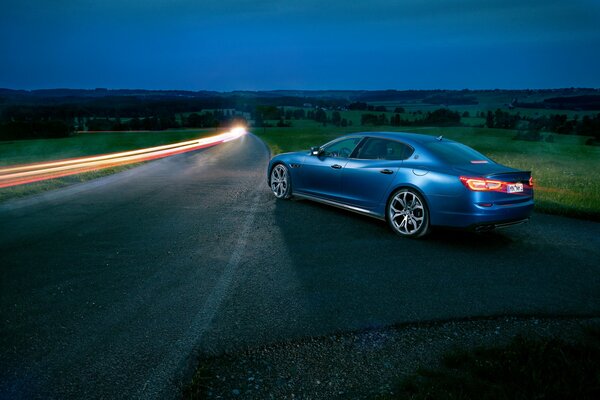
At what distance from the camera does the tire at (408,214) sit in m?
6.88

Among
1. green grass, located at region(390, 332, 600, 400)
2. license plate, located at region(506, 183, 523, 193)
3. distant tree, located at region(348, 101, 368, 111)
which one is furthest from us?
distant tree, located at region(348, 101, 368, 111)

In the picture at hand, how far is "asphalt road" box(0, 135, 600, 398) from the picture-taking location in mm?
3496

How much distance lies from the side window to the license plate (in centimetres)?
274

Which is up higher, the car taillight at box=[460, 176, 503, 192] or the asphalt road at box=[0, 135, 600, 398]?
the car taillight at box=[460, 176, 503, 192]

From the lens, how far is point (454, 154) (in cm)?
716

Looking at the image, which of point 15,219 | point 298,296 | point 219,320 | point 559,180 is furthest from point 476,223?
point 559,180

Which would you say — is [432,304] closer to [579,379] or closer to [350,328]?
[350,328]

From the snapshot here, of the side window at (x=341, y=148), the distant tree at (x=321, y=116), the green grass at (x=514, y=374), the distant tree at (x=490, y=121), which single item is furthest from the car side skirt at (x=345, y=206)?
the distant tree at (x=321, y=116)

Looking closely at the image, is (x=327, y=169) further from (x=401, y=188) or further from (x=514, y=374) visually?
(x=514, y=374)

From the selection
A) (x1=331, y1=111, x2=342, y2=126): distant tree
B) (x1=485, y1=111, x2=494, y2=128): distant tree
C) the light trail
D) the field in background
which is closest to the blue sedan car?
the light trail

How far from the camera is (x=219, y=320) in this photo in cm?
410

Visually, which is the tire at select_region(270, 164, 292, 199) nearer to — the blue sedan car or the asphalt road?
the blue sedan car

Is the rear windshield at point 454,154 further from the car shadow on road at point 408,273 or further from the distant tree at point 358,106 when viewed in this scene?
the distant tree at point 358,106

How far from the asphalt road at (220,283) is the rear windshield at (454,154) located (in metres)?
1.19
